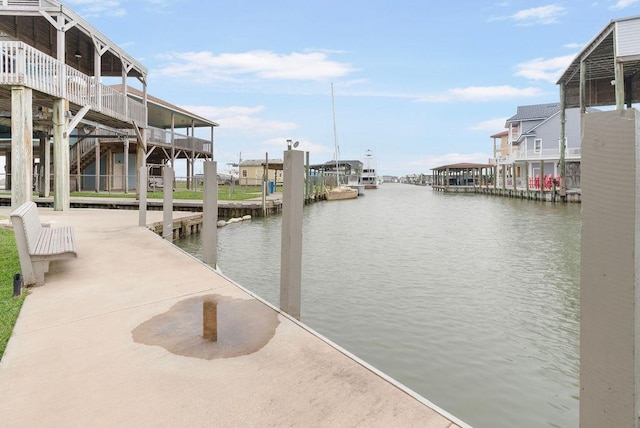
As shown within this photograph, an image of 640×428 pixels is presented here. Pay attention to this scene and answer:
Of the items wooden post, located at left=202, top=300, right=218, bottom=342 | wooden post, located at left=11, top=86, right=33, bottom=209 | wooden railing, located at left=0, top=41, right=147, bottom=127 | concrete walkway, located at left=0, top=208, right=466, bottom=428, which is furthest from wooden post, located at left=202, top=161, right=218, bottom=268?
wooden railing, located at left=0, top=41, right=147, bottom=127

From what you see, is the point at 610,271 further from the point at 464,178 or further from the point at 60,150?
the point at 464,178

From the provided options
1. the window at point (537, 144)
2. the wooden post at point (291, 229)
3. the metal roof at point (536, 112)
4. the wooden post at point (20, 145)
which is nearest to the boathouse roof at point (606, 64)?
the window at point (537, 144)

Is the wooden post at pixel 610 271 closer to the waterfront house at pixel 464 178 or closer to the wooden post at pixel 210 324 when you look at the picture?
the wooden post at pixel 210 324

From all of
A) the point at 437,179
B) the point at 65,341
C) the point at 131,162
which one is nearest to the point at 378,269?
the point at 65,341

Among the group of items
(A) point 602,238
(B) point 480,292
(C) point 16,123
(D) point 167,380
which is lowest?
(B) point 480,292

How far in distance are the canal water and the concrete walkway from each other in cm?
173

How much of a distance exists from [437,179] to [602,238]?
92881 millimetres

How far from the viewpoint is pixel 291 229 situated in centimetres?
452

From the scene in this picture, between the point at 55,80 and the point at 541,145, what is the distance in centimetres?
4672

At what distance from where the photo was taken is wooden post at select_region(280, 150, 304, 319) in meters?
4.46

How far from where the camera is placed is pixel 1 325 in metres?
3.87

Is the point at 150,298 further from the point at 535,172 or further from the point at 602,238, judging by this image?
the point at 535,172

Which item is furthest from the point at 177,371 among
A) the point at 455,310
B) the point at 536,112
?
the point at 536,112

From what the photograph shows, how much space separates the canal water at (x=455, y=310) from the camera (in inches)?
176
